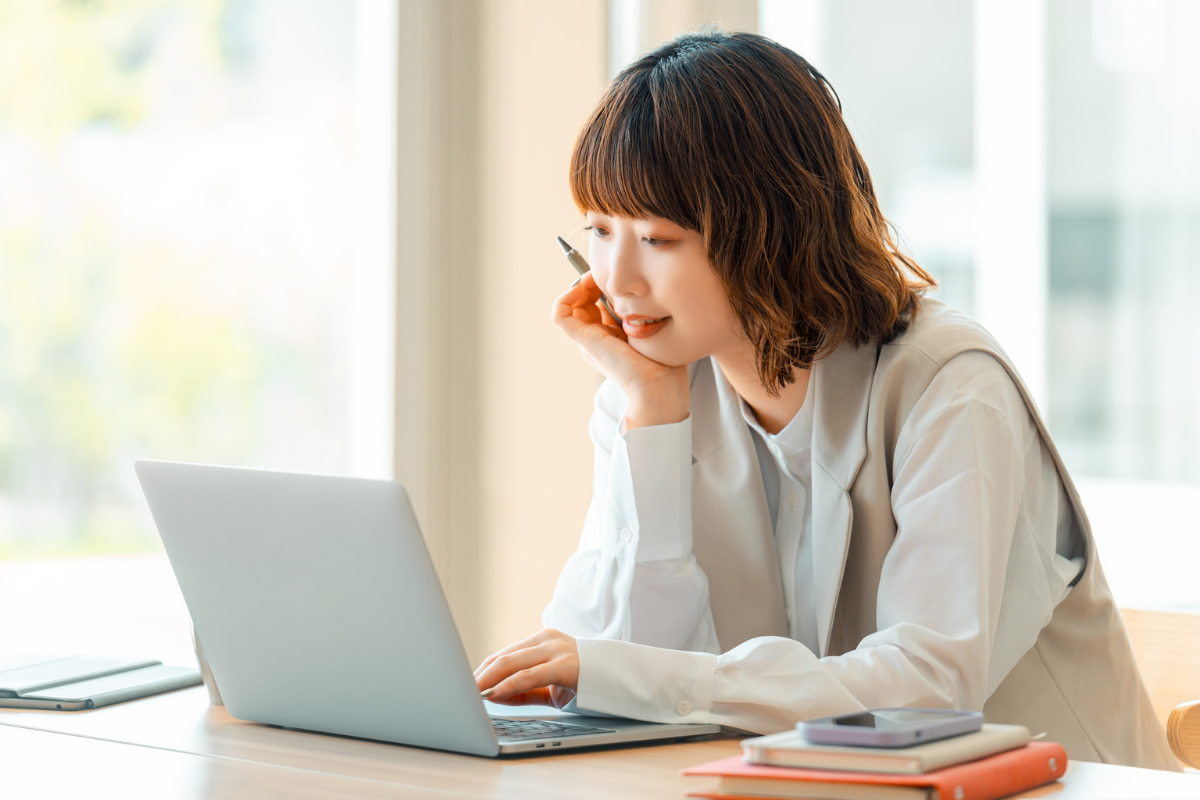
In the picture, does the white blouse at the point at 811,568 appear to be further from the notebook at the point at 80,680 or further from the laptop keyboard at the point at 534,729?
the notebook at the point at 80,680

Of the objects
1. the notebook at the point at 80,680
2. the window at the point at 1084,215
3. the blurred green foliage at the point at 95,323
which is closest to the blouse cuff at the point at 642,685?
the notebook at the point at 80,680

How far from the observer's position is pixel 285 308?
8.87 ft

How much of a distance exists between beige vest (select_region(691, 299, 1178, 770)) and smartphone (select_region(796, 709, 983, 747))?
1.67 feet

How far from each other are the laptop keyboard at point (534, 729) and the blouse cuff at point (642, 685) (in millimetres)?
29

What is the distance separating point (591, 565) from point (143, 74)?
1.85 m

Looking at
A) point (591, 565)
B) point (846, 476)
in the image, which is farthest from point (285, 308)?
point (846, 476)

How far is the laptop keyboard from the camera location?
963 mm

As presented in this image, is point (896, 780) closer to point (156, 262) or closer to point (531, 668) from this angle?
point (531, 668)

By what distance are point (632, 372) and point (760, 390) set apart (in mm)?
158

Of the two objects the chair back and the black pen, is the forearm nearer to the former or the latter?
the chair back

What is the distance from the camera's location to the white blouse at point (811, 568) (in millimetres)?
1036

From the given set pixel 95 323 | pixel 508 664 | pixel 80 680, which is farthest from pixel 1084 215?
pixel 95 323

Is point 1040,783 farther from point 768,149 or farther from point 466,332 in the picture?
point 466,332

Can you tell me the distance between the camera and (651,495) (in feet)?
4.61
